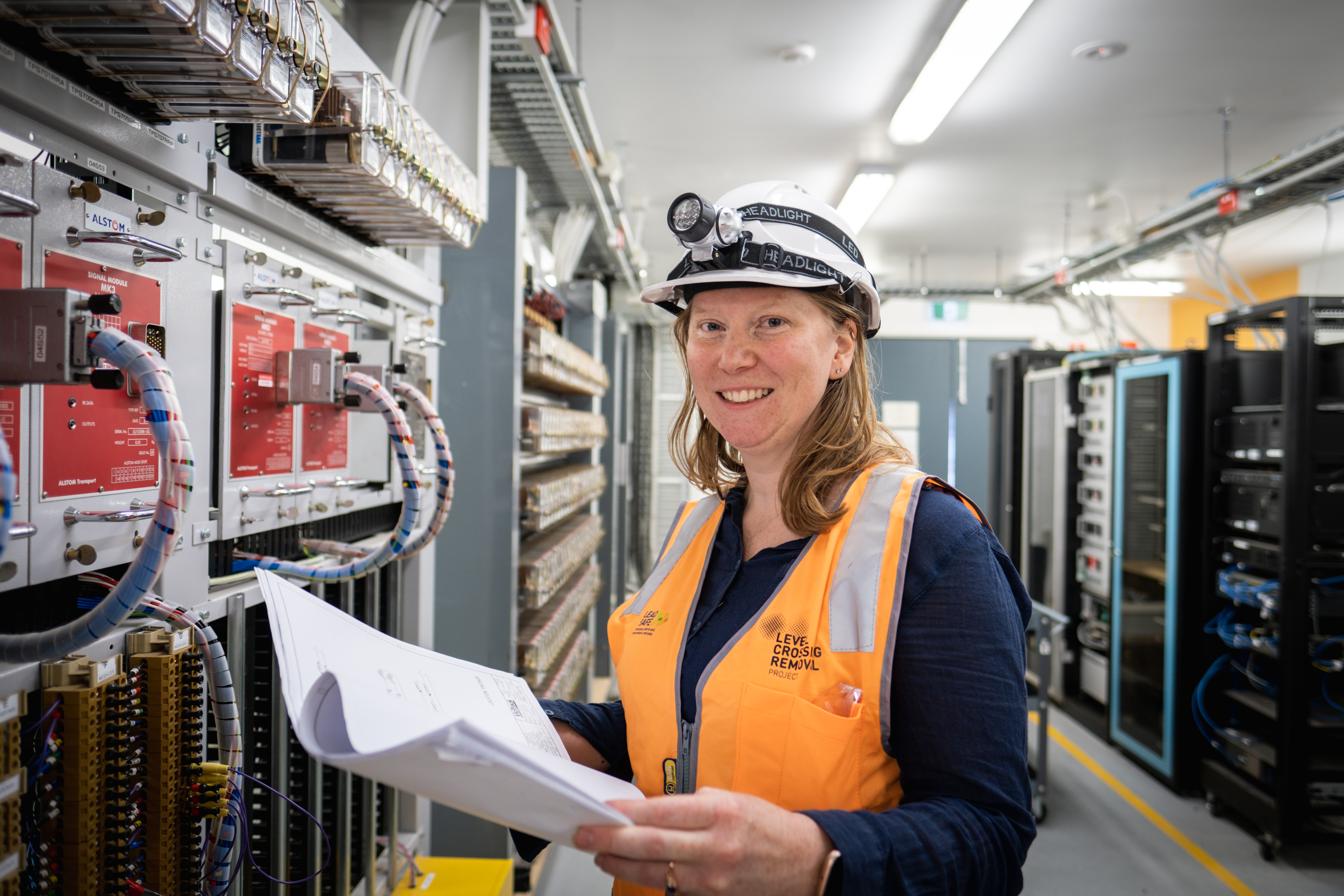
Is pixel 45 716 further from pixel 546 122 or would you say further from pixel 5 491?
pixel 546 122

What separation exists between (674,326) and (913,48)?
3.28 m

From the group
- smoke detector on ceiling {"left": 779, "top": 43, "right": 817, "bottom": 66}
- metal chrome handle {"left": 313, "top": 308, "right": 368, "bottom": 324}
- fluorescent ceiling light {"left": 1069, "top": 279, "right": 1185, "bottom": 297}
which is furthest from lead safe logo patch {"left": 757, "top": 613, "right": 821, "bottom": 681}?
fluorescent ceiling light {"left": 1069, "top": 279, "right": 1185, "bottom": 297}

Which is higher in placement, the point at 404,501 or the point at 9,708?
the point at 404,501

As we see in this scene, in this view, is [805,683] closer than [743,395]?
Yes

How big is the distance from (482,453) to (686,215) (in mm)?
1976

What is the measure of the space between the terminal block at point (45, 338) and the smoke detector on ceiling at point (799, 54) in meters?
3.88

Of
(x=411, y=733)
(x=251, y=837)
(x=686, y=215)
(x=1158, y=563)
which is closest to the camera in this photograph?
(x=411, y=733)

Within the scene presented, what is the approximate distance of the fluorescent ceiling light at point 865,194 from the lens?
575 centimetres

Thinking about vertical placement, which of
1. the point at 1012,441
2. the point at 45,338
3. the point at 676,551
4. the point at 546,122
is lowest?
the point at 676,551

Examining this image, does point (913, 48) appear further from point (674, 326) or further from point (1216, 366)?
point (674, 326)

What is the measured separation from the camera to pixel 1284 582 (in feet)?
11.7

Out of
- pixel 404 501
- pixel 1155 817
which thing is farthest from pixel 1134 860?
pixel 404 501

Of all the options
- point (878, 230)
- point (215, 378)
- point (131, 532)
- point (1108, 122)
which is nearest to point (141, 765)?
point (131, 532)

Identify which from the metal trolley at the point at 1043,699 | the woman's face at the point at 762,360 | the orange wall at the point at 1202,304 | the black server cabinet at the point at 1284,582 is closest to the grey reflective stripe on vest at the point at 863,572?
the woman's face at the point at 762,360
